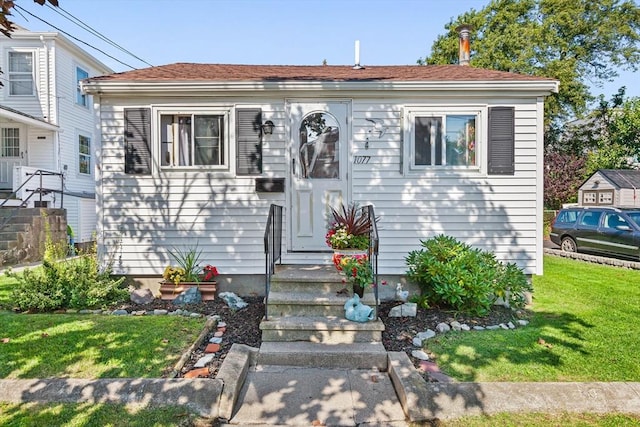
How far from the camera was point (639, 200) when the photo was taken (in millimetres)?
17703

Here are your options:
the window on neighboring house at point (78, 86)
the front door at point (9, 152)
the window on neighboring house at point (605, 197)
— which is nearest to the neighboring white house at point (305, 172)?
the front door at point (9, 152)

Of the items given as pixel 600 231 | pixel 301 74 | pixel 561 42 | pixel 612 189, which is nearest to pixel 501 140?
pixel 301 74

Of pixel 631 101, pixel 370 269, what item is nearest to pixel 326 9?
pixel 370 269

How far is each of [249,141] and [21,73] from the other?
11.4m

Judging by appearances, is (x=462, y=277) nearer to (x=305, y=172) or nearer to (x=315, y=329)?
(x=315, y=329)

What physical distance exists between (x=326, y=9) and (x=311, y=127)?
6.62m

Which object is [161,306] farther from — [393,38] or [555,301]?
[393,38]

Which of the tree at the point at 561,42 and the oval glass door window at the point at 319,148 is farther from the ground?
the tree at the point at 561,42

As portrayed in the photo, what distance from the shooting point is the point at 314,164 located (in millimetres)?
5871

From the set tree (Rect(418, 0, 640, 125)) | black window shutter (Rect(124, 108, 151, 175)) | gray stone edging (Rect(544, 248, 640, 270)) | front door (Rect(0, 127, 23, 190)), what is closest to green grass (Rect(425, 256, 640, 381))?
gray stone edging (Rect(544, 248, 640, 270))

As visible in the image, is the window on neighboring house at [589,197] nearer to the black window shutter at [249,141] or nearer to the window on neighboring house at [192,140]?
the black window shutter at [249,141]

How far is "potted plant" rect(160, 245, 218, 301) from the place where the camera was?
554 centimetres

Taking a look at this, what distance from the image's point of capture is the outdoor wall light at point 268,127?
569 centimetres

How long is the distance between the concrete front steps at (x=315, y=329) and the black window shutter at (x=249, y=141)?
1.81 meters
